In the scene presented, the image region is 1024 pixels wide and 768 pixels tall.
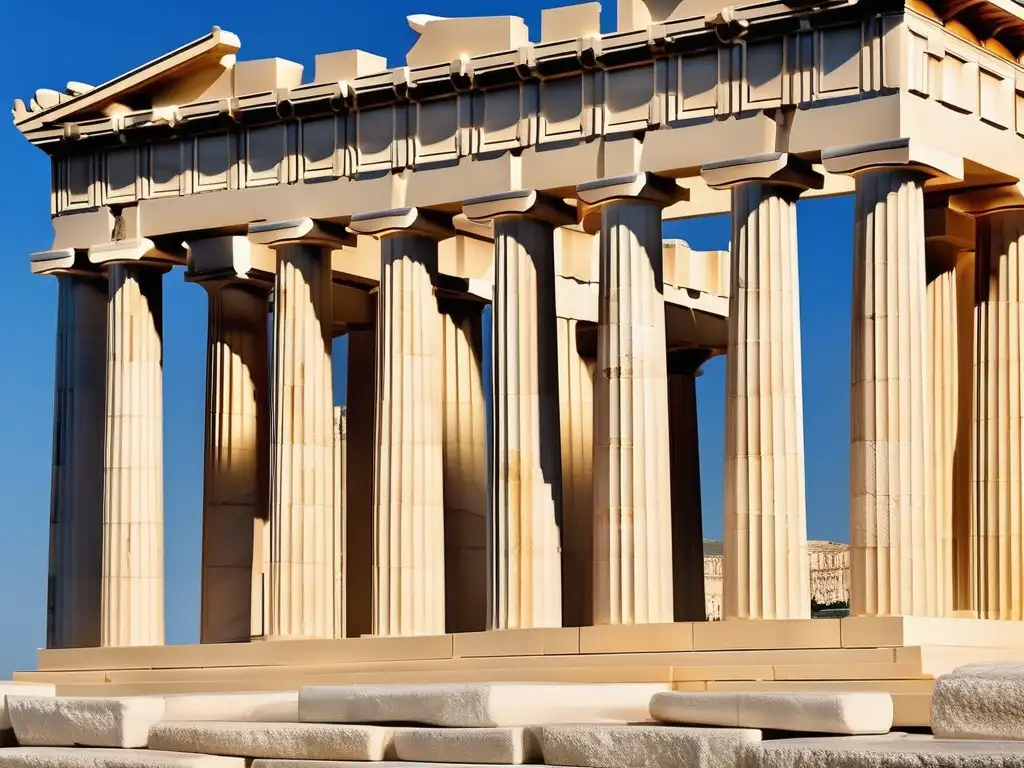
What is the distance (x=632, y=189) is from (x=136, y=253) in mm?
19410

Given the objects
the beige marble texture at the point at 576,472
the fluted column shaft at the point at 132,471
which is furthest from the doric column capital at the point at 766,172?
the fluted column shaft at the point at 132,471

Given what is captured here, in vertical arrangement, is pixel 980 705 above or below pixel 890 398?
below

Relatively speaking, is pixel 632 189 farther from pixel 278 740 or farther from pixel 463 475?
pixel 278 740

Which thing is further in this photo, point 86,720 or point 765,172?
point 765,172

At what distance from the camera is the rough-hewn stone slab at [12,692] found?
5641cm

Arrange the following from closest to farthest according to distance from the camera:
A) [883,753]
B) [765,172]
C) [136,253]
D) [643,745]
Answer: [883,753] < [643,745] < [765,172] < [136,253]

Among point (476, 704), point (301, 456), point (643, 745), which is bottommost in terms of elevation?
point (643, 745)

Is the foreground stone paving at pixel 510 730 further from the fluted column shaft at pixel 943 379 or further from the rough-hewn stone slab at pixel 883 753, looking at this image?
the fluted column shaft at pixel 943 379

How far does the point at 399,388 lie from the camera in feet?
223

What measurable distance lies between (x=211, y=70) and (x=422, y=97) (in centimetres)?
923

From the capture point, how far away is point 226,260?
245 feet

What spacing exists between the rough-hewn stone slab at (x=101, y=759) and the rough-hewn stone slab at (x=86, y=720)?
362 millimetres

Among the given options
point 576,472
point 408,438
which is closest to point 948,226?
point 576,472

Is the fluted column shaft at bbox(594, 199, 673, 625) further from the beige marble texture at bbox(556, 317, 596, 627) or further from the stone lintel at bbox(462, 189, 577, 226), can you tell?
the beige marble texture at bbox(556, 317, 596, 627)
